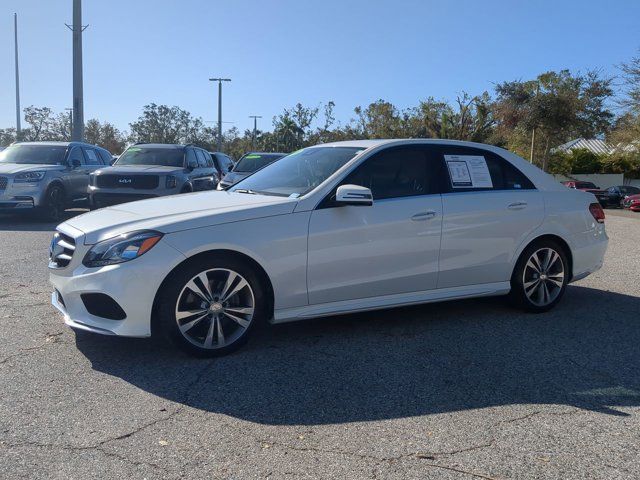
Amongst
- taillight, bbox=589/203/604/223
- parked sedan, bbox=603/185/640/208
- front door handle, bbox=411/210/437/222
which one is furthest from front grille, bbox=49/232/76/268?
parked sedan, bbox=603/185/640/208

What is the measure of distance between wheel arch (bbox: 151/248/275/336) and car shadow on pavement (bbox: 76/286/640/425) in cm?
35

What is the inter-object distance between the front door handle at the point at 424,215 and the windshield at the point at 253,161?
1134 centimetres

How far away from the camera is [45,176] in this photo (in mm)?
12633

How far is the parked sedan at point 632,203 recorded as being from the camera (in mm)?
32688

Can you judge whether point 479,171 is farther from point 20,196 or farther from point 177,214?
point 20,196

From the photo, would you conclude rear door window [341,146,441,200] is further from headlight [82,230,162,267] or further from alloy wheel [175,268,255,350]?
headlight [82,230,162,267]

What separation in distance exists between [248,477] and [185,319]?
168cm

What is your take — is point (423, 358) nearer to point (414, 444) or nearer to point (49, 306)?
point (414, 444)

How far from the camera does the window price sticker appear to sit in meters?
5.54

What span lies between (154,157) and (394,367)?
33.7 feet

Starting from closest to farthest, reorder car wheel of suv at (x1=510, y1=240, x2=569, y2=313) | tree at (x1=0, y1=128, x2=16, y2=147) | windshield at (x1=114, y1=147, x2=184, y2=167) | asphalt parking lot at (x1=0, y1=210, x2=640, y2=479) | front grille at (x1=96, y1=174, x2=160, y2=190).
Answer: asphalt parking lot at (x1=0, y1=210, x2=640, y2=479), car wheel of suv at (x1=510, y1=240, x2=569, y2=313), front grille at (x1=96, y1=174, x2=160, y2=190), windshield at (x1=114, y1=147, x2=184, y2=167), tree at (x1=0, y1=128, x2=16, y2=147)

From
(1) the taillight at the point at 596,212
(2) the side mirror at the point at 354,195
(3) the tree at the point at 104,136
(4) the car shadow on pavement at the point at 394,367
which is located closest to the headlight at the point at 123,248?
(4) the car shadow on pavement at the point at 394,367

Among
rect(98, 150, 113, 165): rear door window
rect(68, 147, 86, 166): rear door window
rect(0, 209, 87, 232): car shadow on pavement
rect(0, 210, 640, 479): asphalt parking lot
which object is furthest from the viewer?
rect(98, 150, 113, 165): rear door window

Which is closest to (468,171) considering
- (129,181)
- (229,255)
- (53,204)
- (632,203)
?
(229,255)
